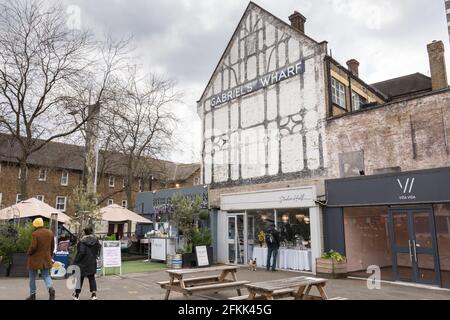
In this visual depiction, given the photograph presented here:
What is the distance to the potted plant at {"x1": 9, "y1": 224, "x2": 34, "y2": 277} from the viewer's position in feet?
39.7

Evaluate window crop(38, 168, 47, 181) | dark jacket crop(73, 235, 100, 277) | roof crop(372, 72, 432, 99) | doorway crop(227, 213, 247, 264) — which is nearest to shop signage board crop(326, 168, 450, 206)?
doorway crop(227, 213, 247, 264)

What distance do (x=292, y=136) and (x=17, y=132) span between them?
11579 millimetres

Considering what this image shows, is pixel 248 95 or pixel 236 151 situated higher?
pixel 248 95

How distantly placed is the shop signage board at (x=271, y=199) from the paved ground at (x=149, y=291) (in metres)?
3.35

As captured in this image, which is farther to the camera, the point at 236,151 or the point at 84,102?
the point at 236,151

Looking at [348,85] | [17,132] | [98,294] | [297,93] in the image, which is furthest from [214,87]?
[98,294]

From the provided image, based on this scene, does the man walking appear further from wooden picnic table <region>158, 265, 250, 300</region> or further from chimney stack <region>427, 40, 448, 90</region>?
chimney stack <region>427, 40, 448, 90</region>

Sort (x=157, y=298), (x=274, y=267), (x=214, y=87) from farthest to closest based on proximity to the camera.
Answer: (x=214, y=87) < (x=274, y=267) < (x=157, y=298)

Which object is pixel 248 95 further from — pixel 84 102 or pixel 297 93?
pixel 84 102

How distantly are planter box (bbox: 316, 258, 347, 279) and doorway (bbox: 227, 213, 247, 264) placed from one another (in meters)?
4.59

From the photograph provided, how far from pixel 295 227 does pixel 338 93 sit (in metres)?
6.10

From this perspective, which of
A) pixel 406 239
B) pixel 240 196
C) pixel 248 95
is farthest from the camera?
pixel 248 95

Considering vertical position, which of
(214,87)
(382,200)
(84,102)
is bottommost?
(382,200)

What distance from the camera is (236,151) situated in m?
18.7
